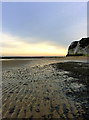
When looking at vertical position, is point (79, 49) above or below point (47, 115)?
above

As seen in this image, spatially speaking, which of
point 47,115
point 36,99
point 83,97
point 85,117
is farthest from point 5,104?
point 83,97

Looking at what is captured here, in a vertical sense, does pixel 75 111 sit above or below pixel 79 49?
below

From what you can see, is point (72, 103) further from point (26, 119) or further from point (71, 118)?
point (26, 119)

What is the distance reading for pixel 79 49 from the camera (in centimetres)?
6744

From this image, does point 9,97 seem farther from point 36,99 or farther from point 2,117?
point 2,117

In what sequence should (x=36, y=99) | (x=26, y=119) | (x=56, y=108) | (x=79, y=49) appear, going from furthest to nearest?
(x=79, y=49)
(x=36, y=99)
(x=56, y=108)
(x=26, y=119)

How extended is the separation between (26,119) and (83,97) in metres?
2.89

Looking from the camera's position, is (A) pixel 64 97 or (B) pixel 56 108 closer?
(B) pixel 56 108

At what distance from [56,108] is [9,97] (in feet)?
7.71

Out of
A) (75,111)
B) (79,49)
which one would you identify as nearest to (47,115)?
(75,111)

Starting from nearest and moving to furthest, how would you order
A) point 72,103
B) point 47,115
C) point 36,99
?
1. point 47,115
2. point 72,103
3. point 36,99

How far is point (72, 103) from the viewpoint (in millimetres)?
4781

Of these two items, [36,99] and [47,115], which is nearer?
[47,115]

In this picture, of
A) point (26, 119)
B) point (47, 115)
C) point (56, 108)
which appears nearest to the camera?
point (26, 119)
